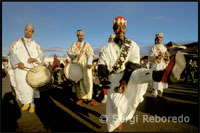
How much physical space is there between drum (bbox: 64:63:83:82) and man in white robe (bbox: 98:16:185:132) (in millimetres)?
1735

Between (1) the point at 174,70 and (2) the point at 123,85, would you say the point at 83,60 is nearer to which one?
(2) the point at 123,85

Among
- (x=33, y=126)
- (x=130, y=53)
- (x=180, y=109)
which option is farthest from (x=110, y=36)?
(x=33, y=126)

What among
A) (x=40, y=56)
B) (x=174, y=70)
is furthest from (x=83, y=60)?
(x=174, y=70)

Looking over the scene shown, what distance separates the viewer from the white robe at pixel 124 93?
2286mm

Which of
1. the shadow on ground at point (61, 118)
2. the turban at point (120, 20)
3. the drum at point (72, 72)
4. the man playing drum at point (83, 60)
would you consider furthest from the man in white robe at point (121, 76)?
the man playing drum at point (83, 60)

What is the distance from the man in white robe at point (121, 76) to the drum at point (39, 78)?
1.89m

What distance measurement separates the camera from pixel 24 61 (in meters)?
4.19

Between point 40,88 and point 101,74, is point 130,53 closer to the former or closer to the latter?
point 101,74

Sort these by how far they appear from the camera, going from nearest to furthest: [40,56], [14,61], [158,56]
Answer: [14,61], [40,56], [158,56]

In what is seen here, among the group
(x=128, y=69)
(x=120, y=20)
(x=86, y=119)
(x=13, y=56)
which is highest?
(x=120, y=20)

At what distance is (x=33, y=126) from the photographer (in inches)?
126

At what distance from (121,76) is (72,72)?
210 centimetres

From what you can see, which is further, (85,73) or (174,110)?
(85,73)

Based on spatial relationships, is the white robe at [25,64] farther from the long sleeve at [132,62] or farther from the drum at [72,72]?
the long sleeve at [132,62]
